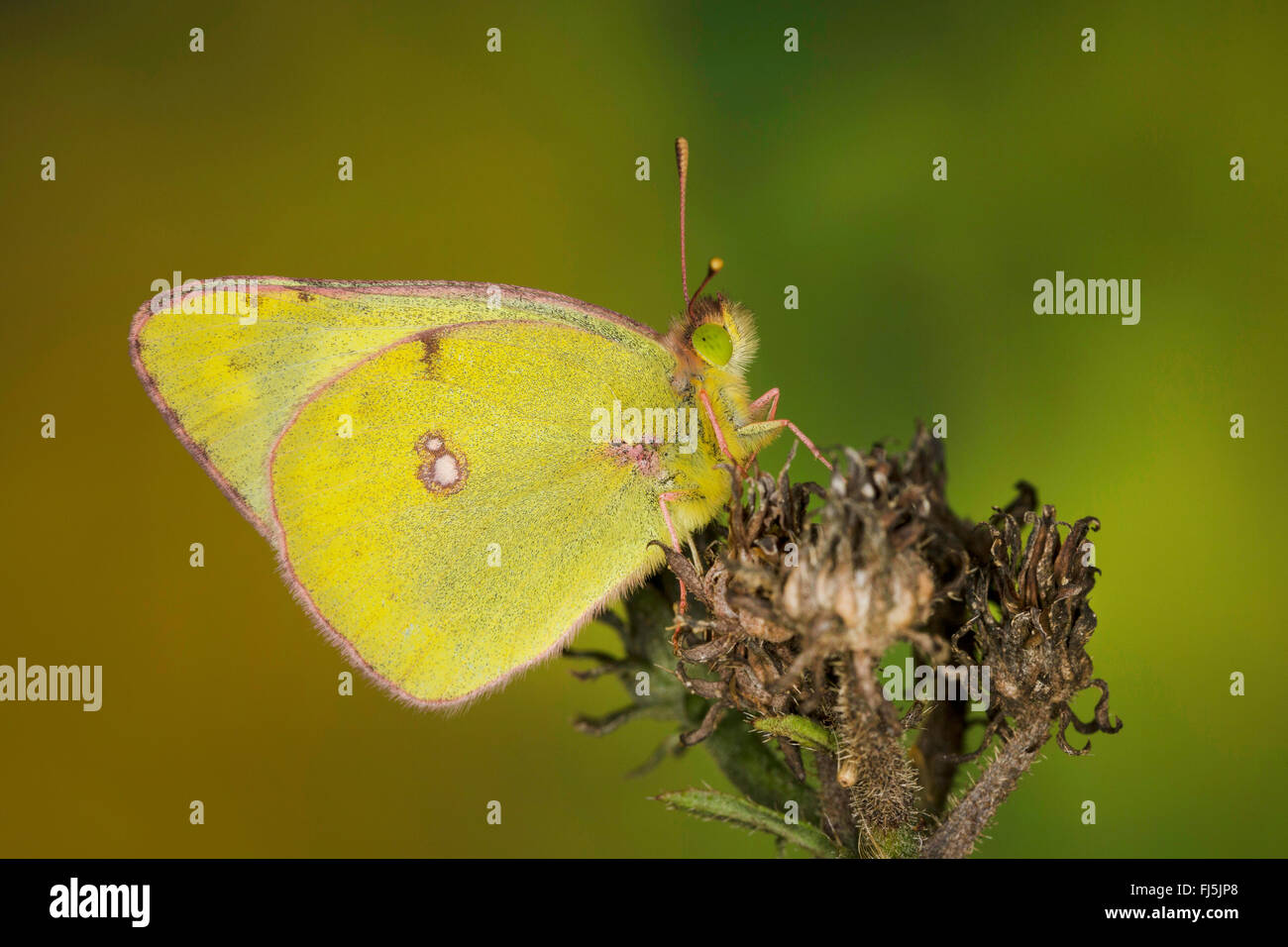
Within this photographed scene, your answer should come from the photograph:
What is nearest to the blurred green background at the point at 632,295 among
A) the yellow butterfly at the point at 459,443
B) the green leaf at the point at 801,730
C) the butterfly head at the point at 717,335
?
the butterfly head at the point at 717,335

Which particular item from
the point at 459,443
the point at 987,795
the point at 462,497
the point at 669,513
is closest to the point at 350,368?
the point at 459,443

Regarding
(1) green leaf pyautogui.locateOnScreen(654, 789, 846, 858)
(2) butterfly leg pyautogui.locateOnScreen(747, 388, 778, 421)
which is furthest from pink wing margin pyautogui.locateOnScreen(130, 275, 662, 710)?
(1) green leaf pyautogui.locateOnScreen(654, 789, 846, 858)

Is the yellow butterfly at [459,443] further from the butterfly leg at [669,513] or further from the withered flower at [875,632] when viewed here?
the withered flower at [875,632]

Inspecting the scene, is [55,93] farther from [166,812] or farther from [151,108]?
[166,812]

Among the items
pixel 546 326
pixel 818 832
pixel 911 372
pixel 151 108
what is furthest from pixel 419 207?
pixel 818 832

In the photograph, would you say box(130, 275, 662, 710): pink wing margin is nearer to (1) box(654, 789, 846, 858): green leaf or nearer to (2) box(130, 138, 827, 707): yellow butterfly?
(2) box(130, 138, 827, 707): yellow butterfly

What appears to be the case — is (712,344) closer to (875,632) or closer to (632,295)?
(875,632)
